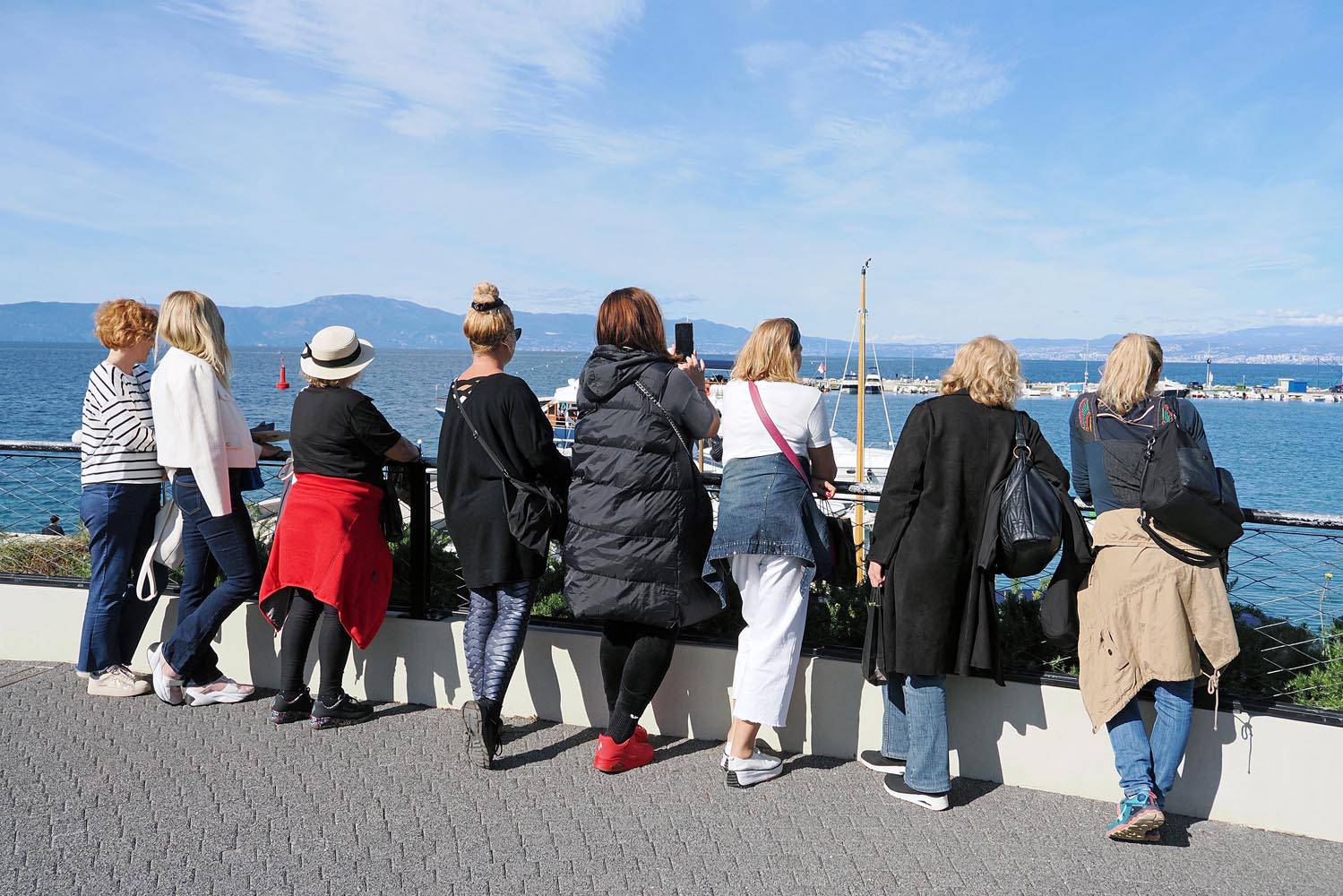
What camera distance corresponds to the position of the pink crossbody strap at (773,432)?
11.8 ft

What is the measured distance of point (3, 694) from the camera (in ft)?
14.8

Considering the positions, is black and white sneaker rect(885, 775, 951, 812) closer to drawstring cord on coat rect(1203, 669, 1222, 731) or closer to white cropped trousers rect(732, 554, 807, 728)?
white cropped trousers rect(732, 554, 807, 728)

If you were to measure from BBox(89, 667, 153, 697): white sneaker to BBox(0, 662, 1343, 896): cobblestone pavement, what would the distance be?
35 centimetres

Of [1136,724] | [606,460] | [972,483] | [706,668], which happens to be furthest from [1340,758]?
[606,460]

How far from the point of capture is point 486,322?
3928 millimetres

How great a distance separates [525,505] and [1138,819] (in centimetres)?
265

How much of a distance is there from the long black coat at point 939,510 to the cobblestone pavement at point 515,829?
0.68m

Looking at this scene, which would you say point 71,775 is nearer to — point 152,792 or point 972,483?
point 152,792

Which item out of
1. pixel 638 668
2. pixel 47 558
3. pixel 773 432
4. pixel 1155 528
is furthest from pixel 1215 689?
pixel 47 558

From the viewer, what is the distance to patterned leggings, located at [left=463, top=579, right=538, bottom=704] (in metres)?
3.93

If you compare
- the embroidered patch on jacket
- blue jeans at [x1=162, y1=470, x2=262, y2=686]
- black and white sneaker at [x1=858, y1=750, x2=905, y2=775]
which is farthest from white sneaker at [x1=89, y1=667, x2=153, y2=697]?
the embroidered patch on jacket

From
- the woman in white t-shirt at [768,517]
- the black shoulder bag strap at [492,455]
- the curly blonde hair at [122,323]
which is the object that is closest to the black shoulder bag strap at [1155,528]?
the woman in white t-shirt at [768,517]

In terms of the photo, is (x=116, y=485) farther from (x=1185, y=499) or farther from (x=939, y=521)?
(x=1185, y=499)

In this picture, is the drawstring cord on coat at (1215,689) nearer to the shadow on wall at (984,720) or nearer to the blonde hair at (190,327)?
the shadow on wall at (984,720)
